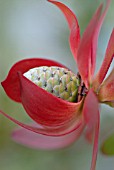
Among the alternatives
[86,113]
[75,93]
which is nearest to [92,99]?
[86,113]

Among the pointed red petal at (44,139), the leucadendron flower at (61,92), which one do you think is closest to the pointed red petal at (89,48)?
the leucadendron flower at (61,92)

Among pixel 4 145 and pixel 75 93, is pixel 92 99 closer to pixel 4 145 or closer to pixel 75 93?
pixel 75 93

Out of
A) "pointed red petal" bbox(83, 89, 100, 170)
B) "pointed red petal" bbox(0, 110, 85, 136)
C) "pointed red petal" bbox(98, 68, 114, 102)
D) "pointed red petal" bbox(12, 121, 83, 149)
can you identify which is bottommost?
"pointed red petal" bbox(12, 121, 83, 149)

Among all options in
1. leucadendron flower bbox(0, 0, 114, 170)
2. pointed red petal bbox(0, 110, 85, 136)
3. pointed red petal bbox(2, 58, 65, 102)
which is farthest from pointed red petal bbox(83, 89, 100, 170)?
pointed red petal bbox(2, 58, 65, 102)

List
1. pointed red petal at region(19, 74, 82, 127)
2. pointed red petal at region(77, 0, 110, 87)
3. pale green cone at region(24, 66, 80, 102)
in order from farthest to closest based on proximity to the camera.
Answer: pale green cone at region(24, 66, 80, 102)
pointed red petal at region(19, 74, 82, 127)
pointed red petal at region(77, 0, 110, 87)

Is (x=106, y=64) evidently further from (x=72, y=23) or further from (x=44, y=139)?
(x=44, y=139)

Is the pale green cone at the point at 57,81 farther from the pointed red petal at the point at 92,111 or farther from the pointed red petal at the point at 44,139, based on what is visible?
the pointed red petal at the point at 92,111

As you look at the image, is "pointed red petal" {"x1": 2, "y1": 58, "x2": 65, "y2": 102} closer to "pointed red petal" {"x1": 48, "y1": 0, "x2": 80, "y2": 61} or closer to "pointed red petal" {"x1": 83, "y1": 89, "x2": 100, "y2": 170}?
"pointed red petal" {"x1": 48, "y1": 0, "x2": 80, "y2": 61}
